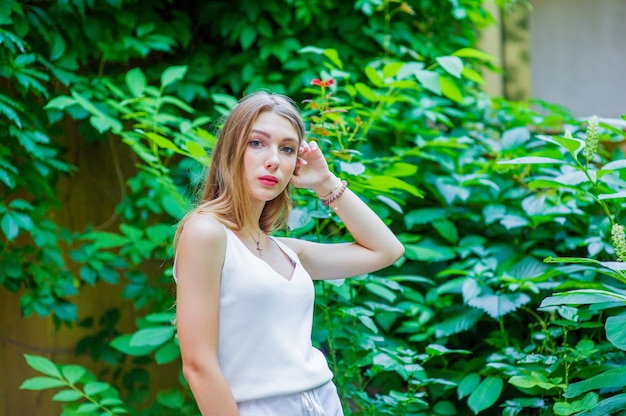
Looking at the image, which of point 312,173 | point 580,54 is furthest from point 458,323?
point 580,54

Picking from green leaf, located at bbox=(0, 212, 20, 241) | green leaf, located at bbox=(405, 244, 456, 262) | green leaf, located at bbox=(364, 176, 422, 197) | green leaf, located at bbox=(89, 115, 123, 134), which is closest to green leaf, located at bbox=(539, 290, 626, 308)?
green leaf, located at bbox=(364, 176, 422, 197)

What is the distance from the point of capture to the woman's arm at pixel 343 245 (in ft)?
5.77

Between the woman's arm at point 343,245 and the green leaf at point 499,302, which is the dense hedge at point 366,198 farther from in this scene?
the woman's arm at point 343,245

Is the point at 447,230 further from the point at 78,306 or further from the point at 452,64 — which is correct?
the point at 78,306

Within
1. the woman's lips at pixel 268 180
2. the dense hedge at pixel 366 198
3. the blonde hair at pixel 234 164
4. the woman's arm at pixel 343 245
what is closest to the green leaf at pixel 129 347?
the dense hedge at pixel 366 198

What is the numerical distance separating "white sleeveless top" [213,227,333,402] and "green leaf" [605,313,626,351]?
0.73 m

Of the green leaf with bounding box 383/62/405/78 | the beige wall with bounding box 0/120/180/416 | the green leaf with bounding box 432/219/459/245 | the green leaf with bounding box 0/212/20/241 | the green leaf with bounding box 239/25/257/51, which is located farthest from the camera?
the green leaf with bounding box 239/25/257/51

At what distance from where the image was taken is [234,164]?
1.54m

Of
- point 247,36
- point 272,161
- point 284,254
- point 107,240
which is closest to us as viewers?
point 272,161

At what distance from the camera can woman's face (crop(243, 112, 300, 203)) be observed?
1.52 m

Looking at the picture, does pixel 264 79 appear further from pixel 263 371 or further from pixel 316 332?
pixel 263 371

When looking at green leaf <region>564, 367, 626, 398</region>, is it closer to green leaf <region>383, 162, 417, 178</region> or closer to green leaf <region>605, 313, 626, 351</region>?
green leaf <region>605, 313, 626, 351</region>

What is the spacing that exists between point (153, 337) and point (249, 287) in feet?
2.96

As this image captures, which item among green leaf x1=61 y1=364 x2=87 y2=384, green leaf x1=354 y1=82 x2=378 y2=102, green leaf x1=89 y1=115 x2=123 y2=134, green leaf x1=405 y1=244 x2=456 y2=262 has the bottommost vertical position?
green leaf x1=61 y1=364 x2=87 y2=384
